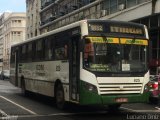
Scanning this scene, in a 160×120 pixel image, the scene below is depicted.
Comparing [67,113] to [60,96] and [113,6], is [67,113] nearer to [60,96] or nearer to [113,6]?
[60,96]

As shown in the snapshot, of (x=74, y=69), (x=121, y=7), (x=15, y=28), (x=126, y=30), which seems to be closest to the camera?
(x=126, y=30)

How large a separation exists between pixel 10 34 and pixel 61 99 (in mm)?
103645

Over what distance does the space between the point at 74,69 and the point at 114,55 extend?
1557mm

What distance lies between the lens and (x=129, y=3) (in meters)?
37.8

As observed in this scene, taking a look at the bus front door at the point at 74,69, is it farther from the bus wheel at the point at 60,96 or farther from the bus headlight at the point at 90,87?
the bus wheel at the point at 60,96

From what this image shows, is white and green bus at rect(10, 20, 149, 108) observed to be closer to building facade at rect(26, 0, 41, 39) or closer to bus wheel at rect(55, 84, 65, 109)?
bus wheel at rect(55, 84, 65, 109)

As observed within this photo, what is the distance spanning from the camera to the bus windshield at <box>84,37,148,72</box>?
14383 millimetres

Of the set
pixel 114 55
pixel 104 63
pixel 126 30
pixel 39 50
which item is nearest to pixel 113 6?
pixel 39 50

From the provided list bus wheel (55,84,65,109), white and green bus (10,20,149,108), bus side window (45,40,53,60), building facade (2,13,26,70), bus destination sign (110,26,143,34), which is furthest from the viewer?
building facade (2,13,26,70)

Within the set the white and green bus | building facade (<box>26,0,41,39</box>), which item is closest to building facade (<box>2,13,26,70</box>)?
building facade (<box>26,0,41,39</box>)

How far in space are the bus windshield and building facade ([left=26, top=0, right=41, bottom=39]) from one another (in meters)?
57.7

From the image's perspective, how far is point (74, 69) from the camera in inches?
603

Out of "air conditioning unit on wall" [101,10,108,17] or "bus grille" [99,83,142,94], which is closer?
"bus grille" [99,83,142,94]

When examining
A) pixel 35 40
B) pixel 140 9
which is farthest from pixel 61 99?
pixel 140 9
